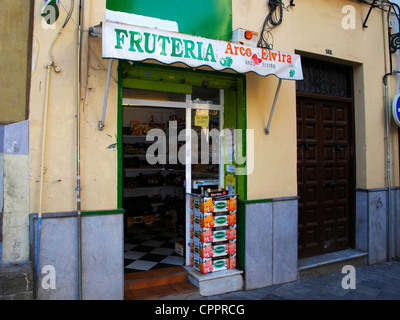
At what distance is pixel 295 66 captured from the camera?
452cm

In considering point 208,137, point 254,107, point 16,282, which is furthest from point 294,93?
point 16,282

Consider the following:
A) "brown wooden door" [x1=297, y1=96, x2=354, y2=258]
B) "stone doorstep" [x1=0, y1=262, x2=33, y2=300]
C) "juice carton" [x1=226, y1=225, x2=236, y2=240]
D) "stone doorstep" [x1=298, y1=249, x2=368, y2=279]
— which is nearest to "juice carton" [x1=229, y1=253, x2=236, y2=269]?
"juice carton" [x1=226, y1=225, x2=236, y2=240]

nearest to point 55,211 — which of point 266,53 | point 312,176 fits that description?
point 266,53

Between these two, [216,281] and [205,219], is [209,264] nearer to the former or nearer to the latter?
[216,281]

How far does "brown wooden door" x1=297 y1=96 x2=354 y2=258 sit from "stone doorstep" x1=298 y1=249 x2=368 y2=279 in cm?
14

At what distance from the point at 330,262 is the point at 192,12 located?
456cm

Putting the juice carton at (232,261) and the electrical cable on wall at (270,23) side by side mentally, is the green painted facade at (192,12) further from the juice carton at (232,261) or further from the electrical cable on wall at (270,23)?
the juice carton at (232,261)

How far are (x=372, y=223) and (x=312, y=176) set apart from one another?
1.59 meters

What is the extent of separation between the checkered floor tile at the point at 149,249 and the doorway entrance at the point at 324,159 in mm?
2251

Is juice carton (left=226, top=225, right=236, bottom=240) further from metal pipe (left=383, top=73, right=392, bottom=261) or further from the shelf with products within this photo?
metal pipe (left=383, top=73, right=392, bottom=261)

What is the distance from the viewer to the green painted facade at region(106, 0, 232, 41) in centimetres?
415

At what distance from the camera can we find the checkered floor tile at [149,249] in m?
4.93

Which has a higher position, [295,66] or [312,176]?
[295,66]
